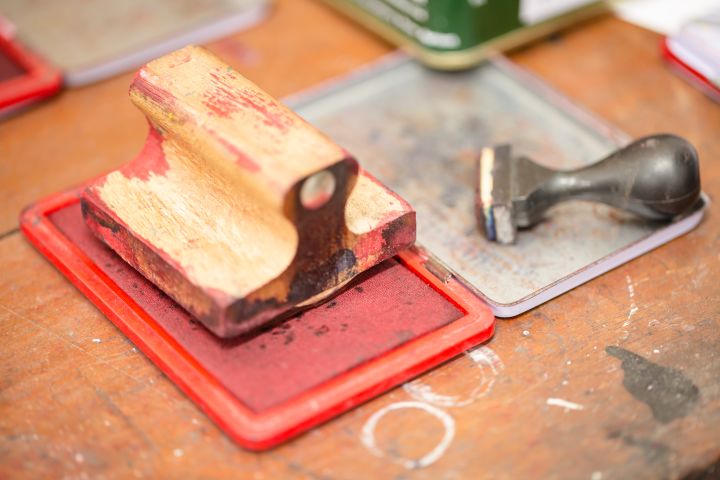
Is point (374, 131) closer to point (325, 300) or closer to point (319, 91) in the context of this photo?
point (319, 91)

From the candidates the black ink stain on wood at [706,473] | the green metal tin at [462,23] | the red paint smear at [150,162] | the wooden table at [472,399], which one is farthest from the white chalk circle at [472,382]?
the green metal tin at [462,23]

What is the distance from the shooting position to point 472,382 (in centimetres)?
73

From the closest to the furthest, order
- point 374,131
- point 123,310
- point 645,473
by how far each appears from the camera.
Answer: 1. point 645,473
2. point 123,310
3. point 374,131

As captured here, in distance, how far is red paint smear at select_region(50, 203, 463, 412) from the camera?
2.29 feet

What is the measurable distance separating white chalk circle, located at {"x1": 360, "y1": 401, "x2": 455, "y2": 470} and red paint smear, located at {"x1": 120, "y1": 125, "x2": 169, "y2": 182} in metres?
0.26

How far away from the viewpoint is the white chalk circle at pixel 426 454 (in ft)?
2.21

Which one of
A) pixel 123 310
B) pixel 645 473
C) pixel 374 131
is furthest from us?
pixel 374 131

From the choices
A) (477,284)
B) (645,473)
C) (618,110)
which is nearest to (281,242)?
(477,284)

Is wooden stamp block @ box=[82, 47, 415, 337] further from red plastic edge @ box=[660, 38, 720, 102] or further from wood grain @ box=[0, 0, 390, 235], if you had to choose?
red plastic edge @ box=[660, 38, 720, 102]

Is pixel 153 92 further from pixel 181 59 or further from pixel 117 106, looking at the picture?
pixel 117 106

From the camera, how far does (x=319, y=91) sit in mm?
1013

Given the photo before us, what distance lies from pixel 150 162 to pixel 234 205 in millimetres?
103

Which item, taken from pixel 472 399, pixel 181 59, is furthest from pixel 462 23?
pixel 472 399

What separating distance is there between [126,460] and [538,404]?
30 centimetres
